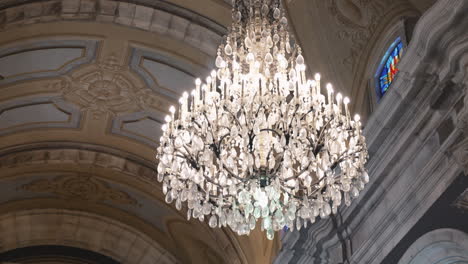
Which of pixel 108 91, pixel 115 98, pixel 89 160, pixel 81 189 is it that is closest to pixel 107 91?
pixel 108 91

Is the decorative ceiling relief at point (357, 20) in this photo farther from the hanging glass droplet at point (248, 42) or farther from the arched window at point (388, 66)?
the hanging glass droplet at point (248, 42)

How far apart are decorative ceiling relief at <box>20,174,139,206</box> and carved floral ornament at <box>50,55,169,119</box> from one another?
2.18 m

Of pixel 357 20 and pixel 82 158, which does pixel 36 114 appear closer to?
pixel 82 158

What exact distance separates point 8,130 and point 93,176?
205 centimetres

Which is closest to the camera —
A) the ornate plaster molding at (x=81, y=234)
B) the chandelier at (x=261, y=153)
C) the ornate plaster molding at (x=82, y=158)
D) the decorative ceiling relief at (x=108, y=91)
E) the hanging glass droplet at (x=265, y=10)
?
the chandelier at (x=261, y=153)

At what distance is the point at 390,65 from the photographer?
8.59m

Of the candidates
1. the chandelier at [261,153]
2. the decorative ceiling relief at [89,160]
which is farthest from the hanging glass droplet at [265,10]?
the decorative ceiling relief at [89,160]

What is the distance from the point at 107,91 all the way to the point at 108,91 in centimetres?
2

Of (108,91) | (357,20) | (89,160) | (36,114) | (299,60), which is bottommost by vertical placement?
(299,60)

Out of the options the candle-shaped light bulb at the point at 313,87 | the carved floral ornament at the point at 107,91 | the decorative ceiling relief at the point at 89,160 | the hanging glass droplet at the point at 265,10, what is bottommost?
the candle-shaped light bulb at the point at 313,87

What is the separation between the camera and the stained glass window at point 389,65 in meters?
8.39

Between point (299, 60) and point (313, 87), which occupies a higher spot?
point (299, 60)

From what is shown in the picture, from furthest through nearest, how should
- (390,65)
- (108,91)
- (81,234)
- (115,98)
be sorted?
(81,234) < (115,98) < (108,91) < (390,65)

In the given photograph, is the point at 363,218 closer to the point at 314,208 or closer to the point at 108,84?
the point at 314,208
